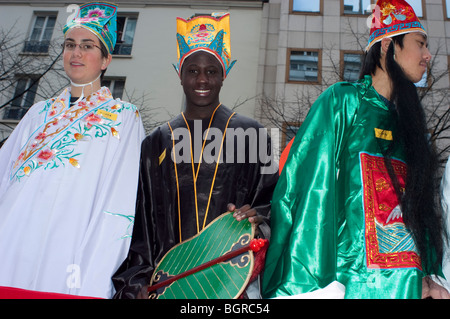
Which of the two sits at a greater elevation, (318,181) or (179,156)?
(179,156)

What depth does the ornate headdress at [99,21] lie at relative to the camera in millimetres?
3203

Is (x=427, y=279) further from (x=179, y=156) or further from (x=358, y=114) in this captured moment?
(x=179, y=156)

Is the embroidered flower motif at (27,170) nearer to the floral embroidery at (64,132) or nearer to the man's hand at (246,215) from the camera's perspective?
the floral embroidery at (64,132)

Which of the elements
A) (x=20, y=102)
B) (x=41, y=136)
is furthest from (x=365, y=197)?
(x=20, y=102)

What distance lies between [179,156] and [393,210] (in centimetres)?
134

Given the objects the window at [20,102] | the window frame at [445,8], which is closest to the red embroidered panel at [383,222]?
the window frame at [445,8]

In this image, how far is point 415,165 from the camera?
2406 millimetres

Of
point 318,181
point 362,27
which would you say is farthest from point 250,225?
point 362,27

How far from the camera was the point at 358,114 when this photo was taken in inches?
98.7

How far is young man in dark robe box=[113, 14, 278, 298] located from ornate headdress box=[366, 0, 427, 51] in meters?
0.96

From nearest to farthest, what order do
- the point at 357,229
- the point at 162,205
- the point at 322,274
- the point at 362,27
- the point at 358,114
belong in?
the point at 322,274 → the point at 357,229 → the point at 358,114 → the point at 162,205 → the point at 362,27

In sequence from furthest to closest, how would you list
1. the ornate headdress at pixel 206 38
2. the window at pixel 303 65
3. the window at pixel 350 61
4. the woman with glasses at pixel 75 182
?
1. the window at pixel 303 65
2. the window at pixel 350 61
3. the ornate headdress at pixel 206 38
4. the woman with glasses at pixel 75 182

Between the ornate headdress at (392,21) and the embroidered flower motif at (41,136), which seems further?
the embroidered flower motif at (41,136)

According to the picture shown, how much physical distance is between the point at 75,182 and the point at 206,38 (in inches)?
52.6
